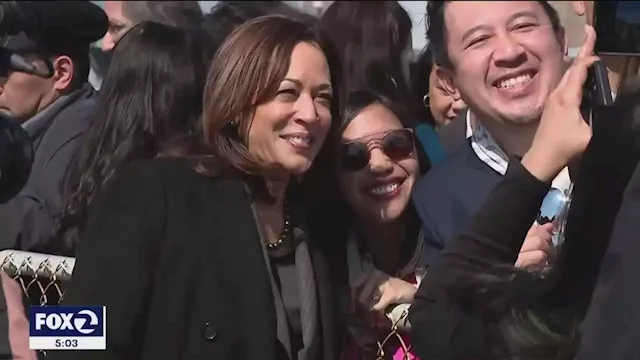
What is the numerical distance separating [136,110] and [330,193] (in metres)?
0.36

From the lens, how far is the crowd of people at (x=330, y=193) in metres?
1.07

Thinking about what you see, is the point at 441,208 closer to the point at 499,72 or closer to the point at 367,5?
the point at 499,72

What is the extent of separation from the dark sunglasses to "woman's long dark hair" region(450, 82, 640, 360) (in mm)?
386

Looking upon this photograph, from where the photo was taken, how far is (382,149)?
1.48m

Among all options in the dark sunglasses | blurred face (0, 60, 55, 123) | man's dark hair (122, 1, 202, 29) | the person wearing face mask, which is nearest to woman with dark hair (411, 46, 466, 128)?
the dark sunglasses

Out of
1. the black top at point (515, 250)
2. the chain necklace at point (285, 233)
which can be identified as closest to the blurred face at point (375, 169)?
the chain necklace at point (285, 233)

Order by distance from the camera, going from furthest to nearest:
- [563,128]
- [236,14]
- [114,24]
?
[236,14]
[114,24]
[563,128]

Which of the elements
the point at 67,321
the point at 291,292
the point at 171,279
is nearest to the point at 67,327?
the point at 67,321

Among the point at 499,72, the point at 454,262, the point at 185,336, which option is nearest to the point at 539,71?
the point at 499,72

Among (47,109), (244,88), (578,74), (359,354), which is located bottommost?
(359,354)

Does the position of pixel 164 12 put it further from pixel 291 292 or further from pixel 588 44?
pixel 588 44

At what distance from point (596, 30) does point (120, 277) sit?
64 centimetres

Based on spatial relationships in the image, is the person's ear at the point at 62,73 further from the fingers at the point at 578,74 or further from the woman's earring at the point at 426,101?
the fingers at the point at 578,74

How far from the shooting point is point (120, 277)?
4.10 ft
